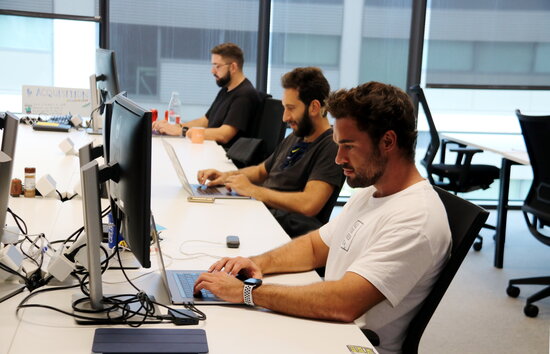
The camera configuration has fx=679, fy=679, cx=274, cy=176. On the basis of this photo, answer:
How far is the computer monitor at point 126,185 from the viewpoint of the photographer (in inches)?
58.2

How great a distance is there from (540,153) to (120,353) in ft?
9.73

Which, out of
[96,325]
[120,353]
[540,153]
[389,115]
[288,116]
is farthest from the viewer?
[540,153]

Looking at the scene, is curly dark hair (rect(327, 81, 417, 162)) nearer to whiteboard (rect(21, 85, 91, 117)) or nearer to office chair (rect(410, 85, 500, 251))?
office chair (rect(410, 85, 500, 251))

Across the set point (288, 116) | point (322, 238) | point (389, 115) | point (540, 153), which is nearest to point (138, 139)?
point (389, 115)

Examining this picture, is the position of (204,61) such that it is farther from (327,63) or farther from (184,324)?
(184,324)

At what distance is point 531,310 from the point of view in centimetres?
358

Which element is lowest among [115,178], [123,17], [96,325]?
[96,325]

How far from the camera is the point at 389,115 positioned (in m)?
1.83

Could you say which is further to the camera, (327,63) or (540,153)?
(327,63)

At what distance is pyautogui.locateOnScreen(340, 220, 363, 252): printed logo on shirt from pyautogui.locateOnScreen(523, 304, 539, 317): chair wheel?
2.08 meters

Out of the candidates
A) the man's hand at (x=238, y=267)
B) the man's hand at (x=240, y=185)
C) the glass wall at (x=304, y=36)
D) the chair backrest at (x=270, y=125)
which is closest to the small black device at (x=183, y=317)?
the man's hand at (x=238, y=267)

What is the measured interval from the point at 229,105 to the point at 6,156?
3102 millimetres

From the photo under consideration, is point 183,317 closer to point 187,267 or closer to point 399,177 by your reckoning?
point 187,267

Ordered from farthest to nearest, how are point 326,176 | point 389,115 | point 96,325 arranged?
1. point 326,176
2. point 389,115
3. point 96,325
